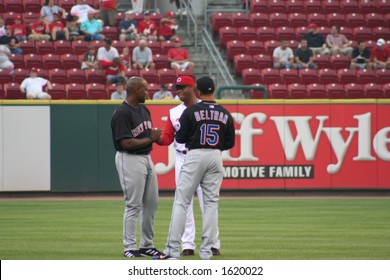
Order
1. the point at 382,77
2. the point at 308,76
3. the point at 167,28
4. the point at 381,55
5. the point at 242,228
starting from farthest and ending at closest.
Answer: the point at 167,28 → the point at 381,55 → the point at 382,77 → the point at 308,76 → the point at 242,228

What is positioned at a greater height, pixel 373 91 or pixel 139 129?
pixel 139 129

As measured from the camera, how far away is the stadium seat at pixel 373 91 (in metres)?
23.8

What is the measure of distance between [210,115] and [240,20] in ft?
56.7

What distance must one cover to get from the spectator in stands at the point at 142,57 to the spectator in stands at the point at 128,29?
3.97 ft

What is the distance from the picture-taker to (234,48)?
84.2 ft

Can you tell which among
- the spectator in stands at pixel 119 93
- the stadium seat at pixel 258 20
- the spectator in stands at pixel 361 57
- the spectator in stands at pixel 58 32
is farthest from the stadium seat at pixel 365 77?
the spectator in stands at pixel 58 32

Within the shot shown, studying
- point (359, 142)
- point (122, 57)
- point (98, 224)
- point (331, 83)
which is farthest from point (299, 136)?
point (98, 224)

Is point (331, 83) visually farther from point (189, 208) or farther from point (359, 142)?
point (189, 208)

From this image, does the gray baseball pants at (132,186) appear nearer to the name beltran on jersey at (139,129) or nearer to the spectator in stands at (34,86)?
the name beltran on jersey at (139,129)

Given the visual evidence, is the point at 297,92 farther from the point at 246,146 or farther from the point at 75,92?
the point at 75,92

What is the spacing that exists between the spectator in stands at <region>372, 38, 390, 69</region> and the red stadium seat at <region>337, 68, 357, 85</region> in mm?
1009

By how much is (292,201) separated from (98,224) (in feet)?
20.5

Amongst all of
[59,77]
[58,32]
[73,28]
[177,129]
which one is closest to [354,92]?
[59,77]

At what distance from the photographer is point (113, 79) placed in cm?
2294
